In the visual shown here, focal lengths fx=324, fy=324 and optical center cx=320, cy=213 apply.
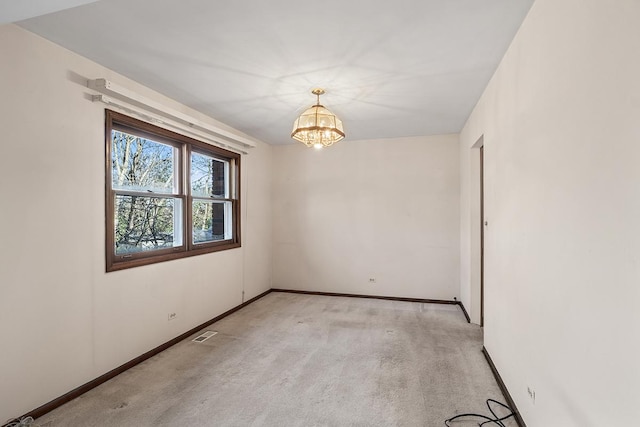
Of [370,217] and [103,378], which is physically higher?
[370,217]

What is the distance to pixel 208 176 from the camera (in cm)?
433

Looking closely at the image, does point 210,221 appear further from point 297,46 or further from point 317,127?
point 297,46

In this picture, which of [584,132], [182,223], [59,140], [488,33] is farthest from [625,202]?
[182,223]

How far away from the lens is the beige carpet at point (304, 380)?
7.26 ft

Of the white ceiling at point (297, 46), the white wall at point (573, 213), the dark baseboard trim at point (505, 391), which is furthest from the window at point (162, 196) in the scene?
the dark baseboard trim at point (505, 391)

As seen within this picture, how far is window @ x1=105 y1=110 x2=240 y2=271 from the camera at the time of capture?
2912mm

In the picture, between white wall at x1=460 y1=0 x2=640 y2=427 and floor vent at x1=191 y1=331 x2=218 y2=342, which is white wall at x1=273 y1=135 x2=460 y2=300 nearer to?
floor vent at x1=191 y1=331 x2=218 y2=342

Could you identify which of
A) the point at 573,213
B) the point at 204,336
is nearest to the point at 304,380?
the point at 204,336

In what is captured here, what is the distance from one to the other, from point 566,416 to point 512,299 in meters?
0.88

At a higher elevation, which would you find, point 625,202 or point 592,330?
point 625,202

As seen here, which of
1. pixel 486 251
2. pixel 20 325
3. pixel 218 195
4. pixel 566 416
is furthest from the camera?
pixel 218 195

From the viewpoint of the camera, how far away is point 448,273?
5020mm

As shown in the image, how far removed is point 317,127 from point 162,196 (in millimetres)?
1792

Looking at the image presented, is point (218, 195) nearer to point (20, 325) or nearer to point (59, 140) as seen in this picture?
point (59, 140)
